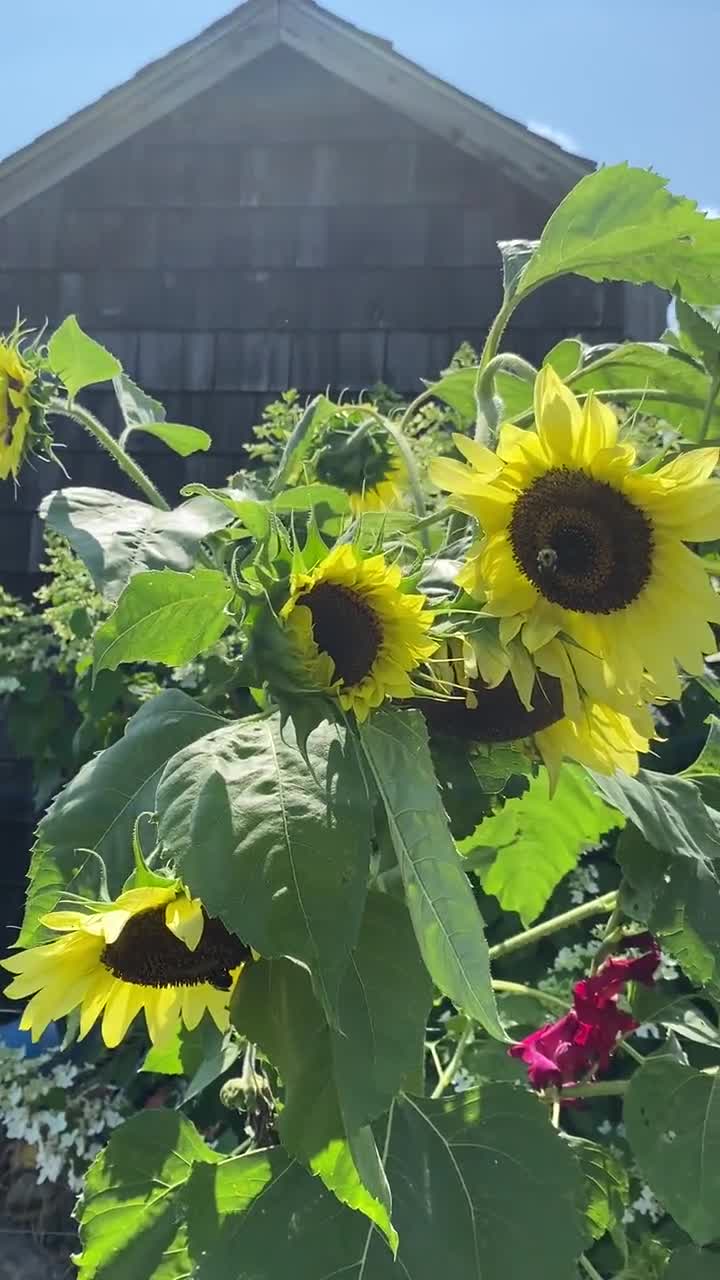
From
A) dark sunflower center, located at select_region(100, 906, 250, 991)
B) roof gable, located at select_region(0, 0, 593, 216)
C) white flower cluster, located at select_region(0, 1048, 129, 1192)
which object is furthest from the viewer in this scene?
roof gable, located at select_region(0, 0, 593, 216)

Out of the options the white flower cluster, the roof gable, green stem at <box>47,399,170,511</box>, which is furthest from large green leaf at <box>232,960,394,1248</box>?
the roof gable

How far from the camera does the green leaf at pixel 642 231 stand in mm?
478

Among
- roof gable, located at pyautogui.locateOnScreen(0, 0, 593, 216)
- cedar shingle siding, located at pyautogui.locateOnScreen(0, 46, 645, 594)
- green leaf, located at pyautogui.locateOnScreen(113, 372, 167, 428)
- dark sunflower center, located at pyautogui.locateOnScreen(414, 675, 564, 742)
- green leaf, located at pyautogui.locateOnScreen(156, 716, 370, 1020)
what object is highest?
roof gable, located at pyautogui.locateOnScreen(0, 0, 593, 216)

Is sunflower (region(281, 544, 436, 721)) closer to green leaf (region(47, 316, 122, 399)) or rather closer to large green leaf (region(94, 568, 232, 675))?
large green leaf (region(94, 568, 232, 675))

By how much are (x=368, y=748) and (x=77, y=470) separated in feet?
8.35

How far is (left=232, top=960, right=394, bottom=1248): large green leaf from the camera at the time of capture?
Result: 0.48m

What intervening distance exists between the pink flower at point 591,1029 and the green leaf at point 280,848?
0.42m

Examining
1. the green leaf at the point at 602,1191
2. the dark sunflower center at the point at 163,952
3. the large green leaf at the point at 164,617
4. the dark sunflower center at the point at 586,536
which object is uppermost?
the dark sunflower center at the point at 586,536

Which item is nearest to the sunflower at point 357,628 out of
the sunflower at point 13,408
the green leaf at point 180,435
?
the green leaf at point 180,435

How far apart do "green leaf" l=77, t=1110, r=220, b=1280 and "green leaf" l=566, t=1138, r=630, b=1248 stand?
0.24m

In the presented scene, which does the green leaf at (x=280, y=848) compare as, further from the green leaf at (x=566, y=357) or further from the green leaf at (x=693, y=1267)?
the green leaf at (x=693, y=1267)

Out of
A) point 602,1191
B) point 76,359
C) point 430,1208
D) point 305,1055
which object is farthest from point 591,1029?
point 76,359

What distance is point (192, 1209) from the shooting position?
0.62 m

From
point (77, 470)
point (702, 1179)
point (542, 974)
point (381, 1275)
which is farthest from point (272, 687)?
point (77, 470)
